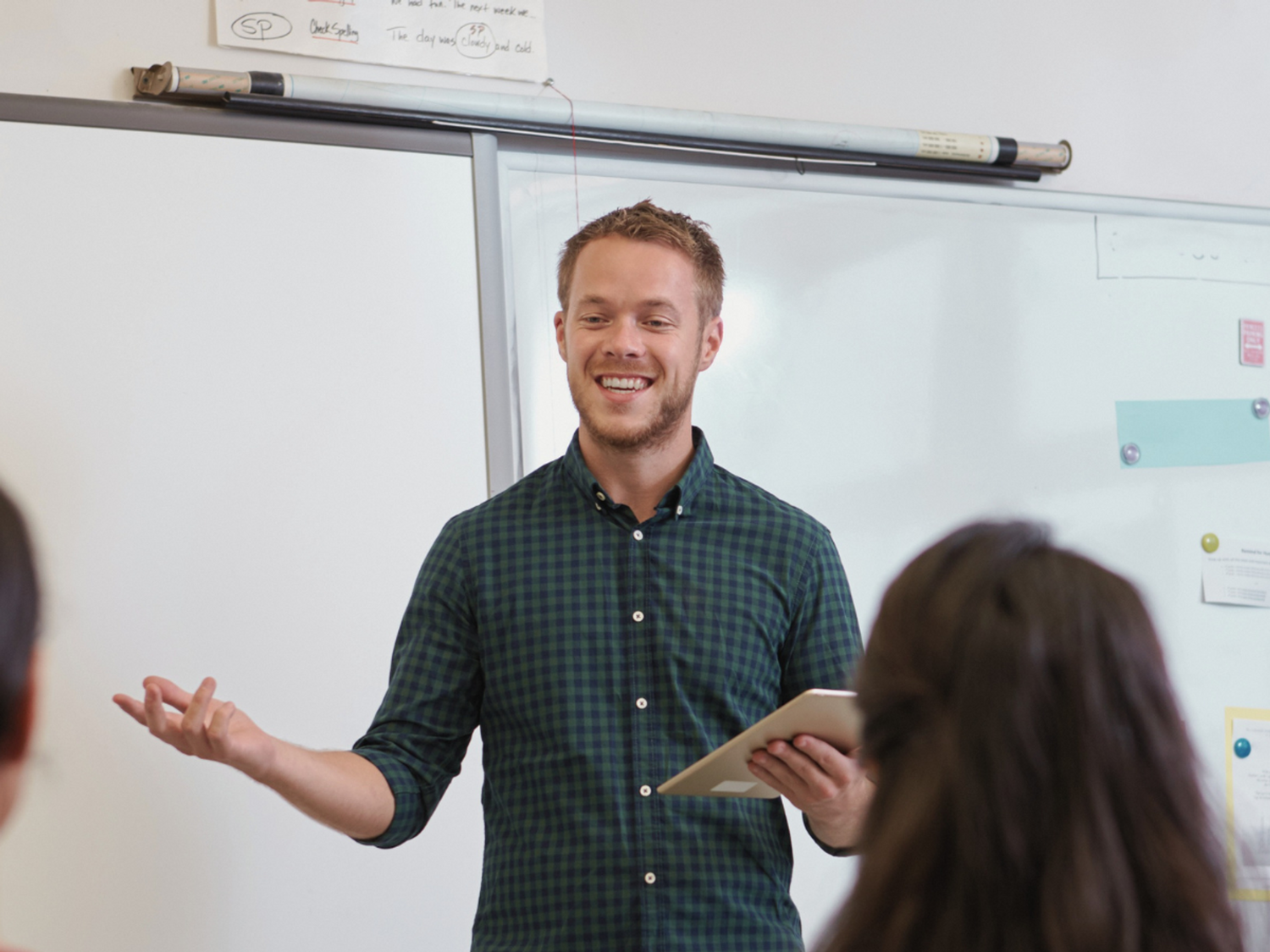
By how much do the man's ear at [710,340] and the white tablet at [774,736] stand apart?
0.58 meters

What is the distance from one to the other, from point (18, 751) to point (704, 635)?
3.06 feet

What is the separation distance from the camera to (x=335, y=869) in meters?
1.96

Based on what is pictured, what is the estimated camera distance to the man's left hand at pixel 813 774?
124 centimetres

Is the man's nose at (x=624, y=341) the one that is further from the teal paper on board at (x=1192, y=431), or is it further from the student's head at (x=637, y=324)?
the teal paper on board at (x=1192, y=431)

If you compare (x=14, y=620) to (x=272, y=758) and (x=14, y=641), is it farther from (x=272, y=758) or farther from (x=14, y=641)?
(x=272, y=758)

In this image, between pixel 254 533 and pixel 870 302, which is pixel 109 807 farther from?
pixel 870 302

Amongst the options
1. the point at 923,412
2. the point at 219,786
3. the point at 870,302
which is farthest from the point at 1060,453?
the point at 219,786

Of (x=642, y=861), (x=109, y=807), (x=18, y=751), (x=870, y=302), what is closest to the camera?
(x=18, y=751)

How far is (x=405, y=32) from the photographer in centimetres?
215

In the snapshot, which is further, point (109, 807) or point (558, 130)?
point (558, 130)

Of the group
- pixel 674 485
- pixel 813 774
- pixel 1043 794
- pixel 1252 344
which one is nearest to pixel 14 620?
pixel 1043 794

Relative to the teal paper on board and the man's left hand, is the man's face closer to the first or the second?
the man's left hand

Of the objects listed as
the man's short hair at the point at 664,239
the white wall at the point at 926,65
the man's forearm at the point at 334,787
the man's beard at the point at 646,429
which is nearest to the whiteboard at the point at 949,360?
the white wall at the point at 926,65

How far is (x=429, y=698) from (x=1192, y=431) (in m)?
1.78
